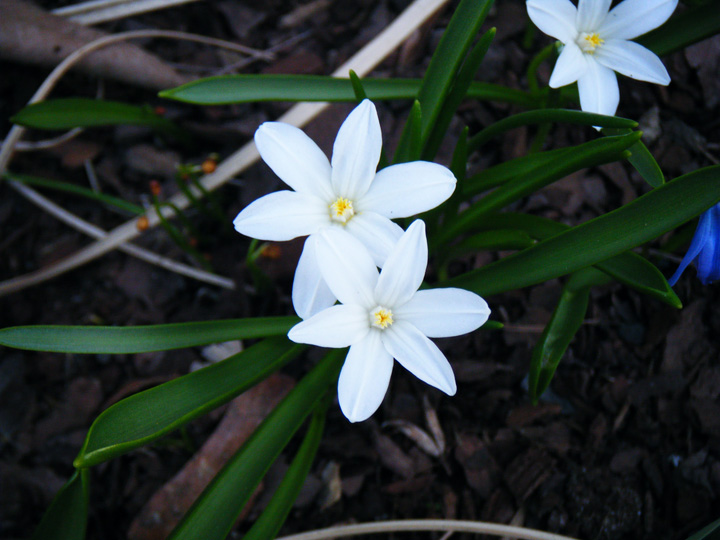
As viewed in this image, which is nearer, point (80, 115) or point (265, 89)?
point (265, 89)

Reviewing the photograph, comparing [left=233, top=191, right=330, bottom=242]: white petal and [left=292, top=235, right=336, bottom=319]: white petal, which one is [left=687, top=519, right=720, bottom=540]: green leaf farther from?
[left=233, top=191, right=330, bottom=242]: white petal

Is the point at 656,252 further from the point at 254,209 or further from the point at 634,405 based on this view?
the point at 254,209

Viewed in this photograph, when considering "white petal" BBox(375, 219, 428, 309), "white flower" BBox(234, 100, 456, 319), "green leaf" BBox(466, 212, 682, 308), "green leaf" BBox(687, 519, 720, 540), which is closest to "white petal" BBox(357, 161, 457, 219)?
"white flower" BBox(234, 100, 456, 319)

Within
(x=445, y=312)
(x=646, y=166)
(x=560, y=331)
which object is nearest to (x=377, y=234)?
(x=445, y=312)

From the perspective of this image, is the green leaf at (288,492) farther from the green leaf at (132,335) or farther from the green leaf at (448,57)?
the green leaf at (448,57)

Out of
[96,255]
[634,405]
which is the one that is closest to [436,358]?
[634,405]

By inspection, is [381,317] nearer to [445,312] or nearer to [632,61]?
[445,312]
